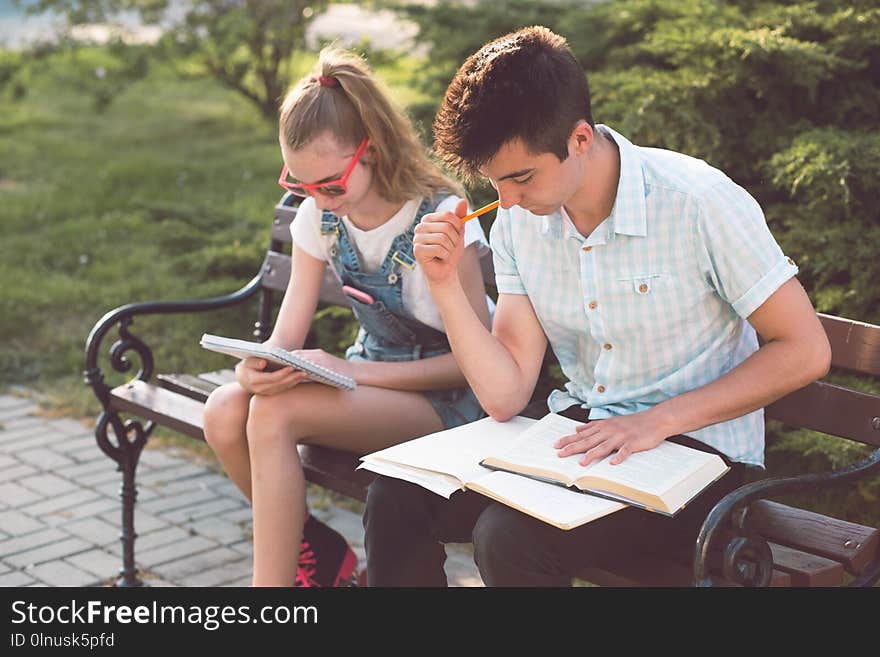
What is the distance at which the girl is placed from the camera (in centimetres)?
304

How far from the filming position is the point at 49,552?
407 cm

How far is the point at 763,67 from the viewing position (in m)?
3.90

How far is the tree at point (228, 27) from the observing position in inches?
362

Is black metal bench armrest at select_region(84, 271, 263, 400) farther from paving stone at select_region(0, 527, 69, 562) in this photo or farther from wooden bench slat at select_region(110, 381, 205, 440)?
paving stone at select_region(0, 527, 69, 562)

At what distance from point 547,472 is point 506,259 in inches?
26.0

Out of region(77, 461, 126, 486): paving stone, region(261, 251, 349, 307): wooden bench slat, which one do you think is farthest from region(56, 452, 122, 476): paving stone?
region(261, 251, 349, 307): wooden bench slat

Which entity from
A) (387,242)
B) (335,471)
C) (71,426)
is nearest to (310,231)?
(387,242)

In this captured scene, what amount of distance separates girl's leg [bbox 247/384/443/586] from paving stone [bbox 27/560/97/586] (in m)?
1.08

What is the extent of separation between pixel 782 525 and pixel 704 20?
2.09 metres

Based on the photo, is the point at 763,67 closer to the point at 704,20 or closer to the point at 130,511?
the point at 704,20

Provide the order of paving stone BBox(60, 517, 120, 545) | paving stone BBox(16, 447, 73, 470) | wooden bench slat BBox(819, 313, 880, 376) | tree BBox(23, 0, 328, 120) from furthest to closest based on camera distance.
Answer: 1. tree BBox(23, 0, 328, 120)
2. paving stone BBox(16, 447, 73, 470)
3. paving stone BBox(60, 517, 120, 545)
4. wooden bench slat BBox(819, 313, 880, 376)

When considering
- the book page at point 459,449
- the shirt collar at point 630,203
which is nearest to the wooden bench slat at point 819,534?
the book page at point 459,449

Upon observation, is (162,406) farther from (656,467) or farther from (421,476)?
(656,467)

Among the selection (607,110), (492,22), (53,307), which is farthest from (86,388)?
(607,110)
